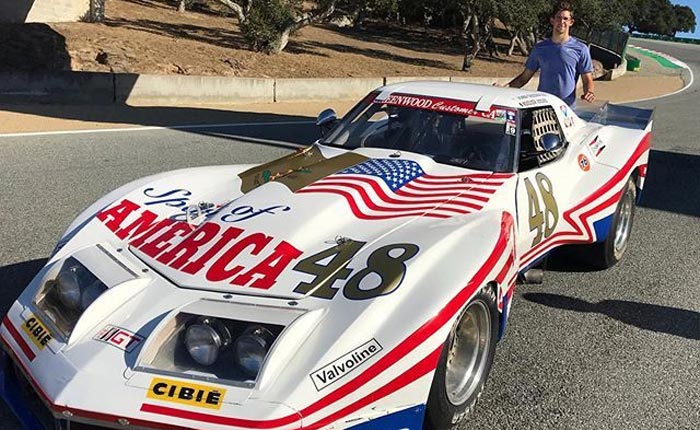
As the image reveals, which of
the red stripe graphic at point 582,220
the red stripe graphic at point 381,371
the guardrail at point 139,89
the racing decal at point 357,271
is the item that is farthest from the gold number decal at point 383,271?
the guardrail at point 139,89

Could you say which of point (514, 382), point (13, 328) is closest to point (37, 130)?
point (13, 328)

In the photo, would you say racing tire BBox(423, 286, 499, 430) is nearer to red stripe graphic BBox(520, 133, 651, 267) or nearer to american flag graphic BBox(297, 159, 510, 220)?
american flag graphic BBox(297, 159, 510, 220)

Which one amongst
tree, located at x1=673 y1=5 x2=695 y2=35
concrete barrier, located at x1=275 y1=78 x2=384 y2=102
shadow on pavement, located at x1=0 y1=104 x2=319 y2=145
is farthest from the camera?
tree, located at x1=673 y1=5 x2=695 y2=35

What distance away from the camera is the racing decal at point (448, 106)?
4.34 m

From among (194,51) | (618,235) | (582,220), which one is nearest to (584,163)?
(582,220)

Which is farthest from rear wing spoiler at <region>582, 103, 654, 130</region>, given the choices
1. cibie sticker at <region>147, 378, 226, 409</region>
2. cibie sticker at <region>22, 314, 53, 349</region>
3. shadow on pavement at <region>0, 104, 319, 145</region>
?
shadow on pavement at <region>0, 104, 319, 145</region>

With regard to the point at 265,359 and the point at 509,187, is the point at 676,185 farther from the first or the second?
the point at 265,359

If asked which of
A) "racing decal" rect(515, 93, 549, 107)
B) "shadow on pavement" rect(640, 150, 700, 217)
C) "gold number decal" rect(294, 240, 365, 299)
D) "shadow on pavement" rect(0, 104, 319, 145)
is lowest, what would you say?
"shadow on pavement" rect(0, 104, 319, 145)

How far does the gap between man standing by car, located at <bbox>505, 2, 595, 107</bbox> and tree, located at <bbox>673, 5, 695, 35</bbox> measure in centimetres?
11095

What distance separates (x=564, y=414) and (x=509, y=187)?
1.24 m

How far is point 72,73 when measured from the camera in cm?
1357

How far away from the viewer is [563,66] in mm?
6137

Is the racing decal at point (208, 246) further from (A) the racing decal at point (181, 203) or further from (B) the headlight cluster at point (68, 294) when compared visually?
(B) the headlight cluster at point (68, 294)

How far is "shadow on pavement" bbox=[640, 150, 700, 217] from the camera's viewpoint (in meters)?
7.16
